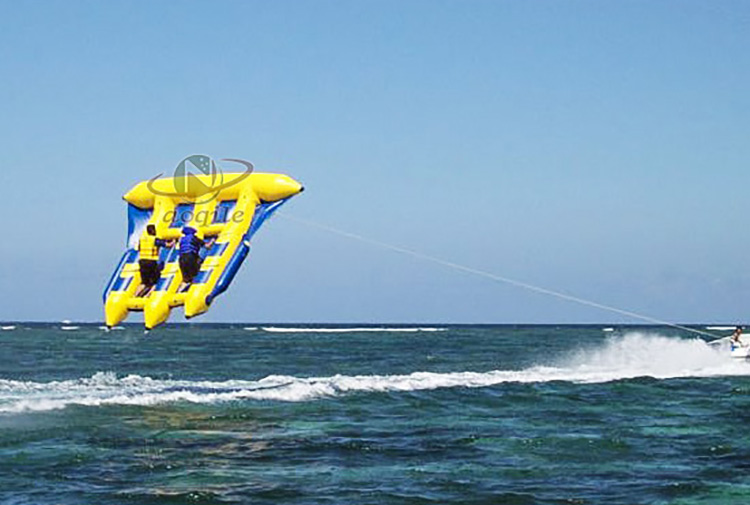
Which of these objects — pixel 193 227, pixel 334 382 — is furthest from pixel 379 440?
pixel 334 382

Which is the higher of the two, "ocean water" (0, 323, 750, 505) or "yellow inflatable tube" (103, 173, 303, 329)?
"yellow inflatable tube" (103, 173, 303, 329)

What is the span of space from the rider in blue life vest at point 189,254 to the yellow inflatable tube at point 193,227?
0.30 ft

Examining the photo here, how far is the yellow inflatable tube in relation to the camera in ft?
50.4

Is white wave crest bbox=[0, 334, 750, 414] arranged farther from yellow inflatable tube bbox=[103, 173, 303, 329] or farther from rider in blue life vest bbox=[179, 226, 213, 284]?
rider in blue life vest bbox=[179, 226, 213, 284]

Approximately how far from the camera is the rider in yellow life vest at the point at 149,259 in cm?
1572

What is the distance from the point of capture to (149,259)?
1577 centimetres

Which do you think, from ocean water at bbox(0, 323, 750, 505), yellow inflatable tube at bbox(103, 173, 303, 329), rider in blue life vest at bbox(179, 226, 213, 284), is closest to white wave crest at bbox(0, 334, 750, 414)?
ocean water at bbox(0, 323, 750, 505)

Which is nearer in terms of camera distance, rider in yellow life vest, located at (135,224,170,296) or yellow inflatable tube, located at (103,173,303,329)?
yellow inflatable tube, located at (103,173,303,329)

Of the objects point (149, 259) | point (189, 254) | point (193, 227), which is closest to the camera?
point (189, 254)

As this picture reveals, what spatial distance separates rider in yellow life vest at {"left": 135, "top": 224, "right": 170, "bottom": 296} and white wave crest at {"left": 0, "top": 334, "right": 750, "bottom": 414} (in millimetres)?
8683

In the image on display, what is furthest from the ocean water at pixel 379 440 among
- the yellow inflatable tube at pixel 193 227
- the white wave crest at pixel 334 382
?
the yellow inflatable tube at pixel 193 227

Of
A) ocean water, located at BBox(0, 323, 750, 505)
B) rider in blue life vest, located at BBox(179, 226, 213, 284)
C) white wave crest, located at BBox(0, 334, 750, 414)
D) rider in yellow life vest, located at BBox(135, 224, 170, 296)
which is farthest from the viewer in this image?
white wave crest, located at BBox(0, 334, 750, 414)

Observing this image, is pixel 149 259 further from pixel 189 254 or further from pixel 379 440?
pixel 379 440

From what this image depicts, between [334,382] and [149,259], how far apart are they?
51.8 feet
